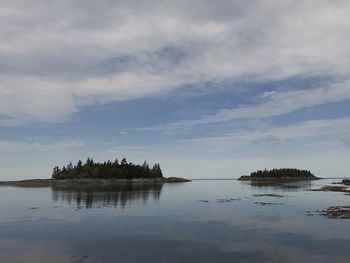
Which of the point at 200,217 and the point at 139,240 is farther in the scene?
the point at 200,217

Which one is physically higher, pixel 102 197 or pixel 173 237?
pixel 102 197

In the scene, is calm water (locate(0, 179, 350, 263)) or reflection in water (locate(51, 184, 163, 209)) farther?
reflection in water (locate(51, 184, 163, 209))

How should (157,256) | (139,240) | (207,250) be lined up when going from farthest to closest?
(139,240), (207,250), (157,256)

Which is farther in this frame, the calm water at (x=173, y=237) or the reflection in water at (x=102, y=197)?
the reflection in water at (x=102, y=197)

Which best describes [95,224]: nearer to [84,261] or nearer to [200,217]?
[200,217]

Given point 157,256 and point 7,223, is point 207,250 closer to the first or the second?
point 157,256

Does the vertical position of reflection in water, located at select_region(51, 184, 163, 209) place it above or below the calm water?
above

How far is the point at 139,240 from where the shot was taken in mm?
44688

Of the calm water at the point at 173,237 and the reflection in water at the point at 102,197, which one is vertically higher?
the reflection in water at the point at 102,197

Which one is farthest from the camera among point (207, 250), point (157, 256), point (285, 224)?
point (285, 224)


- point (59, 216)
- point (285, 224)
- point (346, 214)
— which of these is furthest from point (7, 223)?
point (346, 214)

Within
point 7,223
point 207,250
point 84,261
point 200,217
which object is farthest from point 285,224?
point 7,223

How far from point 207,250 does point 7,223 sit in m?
34.2

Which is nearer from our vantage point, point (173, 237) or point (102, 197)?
point (173, 237)
